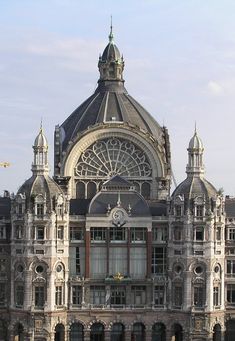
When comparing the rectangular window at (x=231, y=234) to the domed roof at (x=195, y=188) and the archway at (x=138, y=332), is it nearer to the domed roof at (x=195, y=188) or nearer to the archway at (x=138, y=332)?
the domed roof at (x=195, y=188)

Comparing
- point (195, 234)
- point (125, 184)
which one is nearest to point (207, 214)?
point (195, 234)

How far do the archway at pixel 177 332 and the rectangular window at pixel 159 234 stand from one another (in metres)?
11.0

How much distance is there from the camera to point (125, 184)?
12131 cm

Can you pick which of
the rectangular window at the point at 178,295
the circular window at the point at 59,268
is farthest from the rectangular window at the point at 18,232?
the rectangular window at the point at 178,295

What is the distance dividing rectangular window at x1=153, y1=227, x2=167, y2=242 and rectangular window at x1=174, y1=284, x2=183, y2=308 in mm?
6310

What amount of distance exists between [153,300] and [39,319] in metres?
14.7

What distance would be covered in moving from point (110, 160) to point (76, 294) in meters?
20.4

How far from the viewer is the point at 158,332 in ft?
393

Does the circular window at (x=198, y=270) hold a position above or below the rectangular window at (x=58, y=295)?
above

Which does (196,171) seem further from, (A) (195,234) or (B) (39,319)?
(B) (39,319)

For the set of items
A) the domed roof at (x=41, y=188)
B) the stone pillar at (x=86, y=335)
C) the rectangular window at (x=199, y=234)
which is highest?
the domed roof at (x=41, y=188)

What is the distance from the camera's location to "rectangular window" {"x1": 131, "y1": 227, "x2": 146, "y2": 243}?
119500 mm

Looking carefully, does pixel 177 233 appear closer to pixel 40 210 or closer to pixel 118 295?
pixel 118 295

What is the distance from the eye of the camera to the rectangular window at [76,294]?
118250mm
